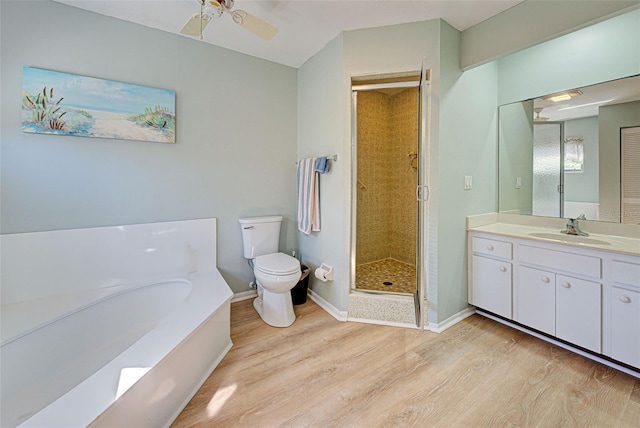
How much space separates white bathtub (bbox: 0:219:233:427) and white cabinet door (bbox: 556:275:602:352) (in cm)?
229

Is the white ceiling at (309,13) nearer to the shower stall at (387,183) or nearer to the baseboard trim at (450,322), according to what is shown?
the shower stall at (387,183)

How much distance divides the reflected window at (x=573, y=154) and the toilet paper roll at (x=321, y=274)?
2168 millimetres

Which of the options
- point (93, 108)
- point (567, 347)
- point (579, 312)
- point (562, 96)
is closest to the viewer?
point (579, 312)

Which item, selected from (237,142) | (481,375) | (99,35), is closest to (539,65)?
(481,375)

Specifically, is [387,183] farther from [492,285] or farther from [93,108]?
[93,108]

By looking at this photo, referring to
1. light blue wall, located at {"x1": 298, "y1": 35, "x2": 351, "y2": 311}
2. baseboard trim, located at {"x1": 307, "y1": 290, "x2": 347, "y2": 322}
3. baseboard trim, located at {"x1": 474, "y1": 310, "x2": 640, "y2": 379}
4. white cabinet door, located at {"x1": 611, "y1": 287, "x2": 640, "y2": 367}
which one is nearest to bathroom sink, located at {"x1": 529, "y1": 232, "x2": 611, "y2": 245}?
white cabinet door, located at {"x1": 611, "y1": 287, "x2": 640, "y2": 367}

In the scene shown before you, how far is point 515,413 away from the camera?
1353 millimetres

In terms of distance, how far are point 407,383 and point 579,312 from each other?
1.23 metres

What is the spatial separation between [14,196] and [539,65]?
4.00 metres

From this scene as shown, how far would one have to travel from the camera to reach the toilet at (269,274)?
212 centimetres

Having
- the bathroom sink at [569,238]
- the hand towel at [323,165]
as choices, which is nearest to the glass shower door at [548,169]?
the bathroom sink at [569,238]

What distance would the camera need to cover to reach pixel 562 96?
82.3 inches

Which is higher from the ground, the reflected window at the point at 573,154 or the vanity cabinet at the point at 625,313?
the reflected window at the point at 573,154

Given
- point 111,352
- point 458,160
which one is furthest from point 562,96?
point 111,352
